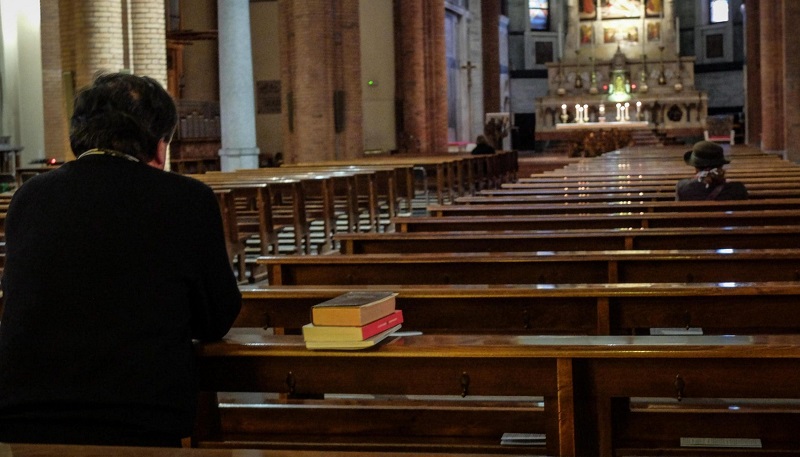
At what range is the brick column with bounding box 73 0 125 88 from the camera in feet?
43.2

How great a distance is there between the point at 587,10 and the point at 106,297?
3807 centimetres

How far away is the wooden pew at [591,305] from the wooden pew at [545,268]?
2.86 ft

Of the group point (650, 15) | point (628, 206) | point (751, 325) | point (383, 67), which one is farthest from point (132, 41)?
point (650, 15)

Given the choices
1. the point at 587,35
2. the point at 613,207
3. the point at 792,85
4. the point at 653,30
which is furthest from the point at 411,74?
the point at 613,207

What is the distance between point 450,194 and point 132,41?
222 inches

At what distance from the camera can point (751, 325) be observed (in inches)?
156

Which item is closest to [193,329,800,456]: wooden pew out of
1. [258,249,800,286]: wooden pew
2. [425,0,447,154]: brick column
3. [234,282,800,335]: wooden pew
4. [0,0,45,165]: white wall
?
[234,282,800,335]: wooden pew

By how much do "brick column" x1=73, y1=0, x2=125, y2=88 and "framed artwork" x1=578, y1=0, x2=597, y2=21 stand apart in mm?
27915

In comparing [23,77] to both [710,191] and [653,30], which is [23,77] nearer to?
[710,191]

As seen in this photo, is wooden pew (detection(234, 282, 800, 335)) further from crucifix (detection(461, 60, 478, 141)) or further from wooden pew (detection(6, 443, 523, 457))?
crucifix (detection(461, 60, 478, 141))

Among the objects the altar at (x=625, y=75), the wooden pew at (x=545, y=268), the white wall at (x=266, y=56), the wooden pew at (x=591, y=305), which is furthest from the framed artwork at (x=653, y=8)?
the wooden pew at (x=591, y=305)

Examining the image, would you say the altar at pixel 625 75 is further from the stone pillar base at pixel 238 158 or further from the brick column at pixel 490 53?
the stone pillar base at pixel 238 158

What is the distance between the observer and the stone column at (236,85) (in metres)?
19.7

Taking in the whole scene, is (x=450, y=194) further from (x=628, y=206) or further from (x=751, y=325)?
(x=751, y=325)
